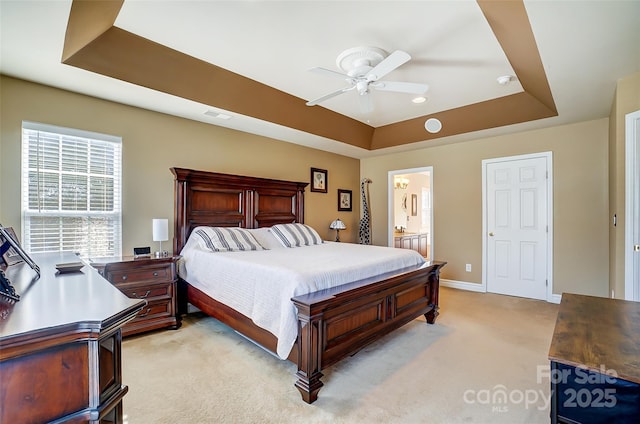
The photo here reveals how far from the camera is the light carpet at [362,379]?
189 centimetres

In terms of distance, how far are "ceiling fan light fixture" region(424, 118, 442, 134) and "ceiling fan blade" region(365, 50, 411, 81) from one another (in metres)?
2.37

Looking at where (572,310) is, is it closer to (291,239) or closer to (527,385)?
(527,385)

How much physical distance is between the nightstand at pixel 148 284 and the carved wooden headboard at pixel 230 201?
0.53 metres

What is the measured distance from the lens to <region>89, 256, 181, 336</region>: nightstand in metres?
2.90

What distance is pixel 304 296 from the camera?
2113 mm

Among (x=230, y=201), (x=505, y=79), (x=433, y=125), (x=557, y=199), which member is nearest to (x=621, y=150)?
(x=505, y=79)

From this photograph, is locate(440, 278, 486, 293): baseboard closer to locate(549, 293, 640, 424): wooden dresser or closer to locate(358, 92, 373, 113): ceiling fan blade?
locate(358, 92, 373, 113): ceiling fan blade

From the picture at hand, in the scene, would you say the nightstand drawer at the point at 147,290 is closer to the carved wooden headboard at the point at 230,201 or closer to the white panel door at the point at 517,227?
the carved wooden headboard at the point at 230,201

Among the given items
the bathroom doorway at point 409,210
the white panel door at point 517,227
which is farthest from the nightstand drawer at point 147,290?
the white panel door at point 517,227

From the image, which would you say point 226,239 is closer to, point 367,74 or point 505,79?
point 367,74

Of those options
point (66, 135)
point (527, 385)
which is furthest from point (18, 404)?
point (66, 135)

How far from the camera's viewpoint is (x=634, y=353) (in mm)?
1143

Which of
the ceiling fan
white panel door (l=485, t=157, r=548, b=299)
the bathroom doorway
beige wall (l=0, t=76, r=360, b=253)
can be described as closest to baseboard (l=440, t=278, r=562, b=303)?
white panel door (l=485, t=157, r=548, b=299)

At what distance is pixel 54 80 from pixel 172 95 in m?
1.00
